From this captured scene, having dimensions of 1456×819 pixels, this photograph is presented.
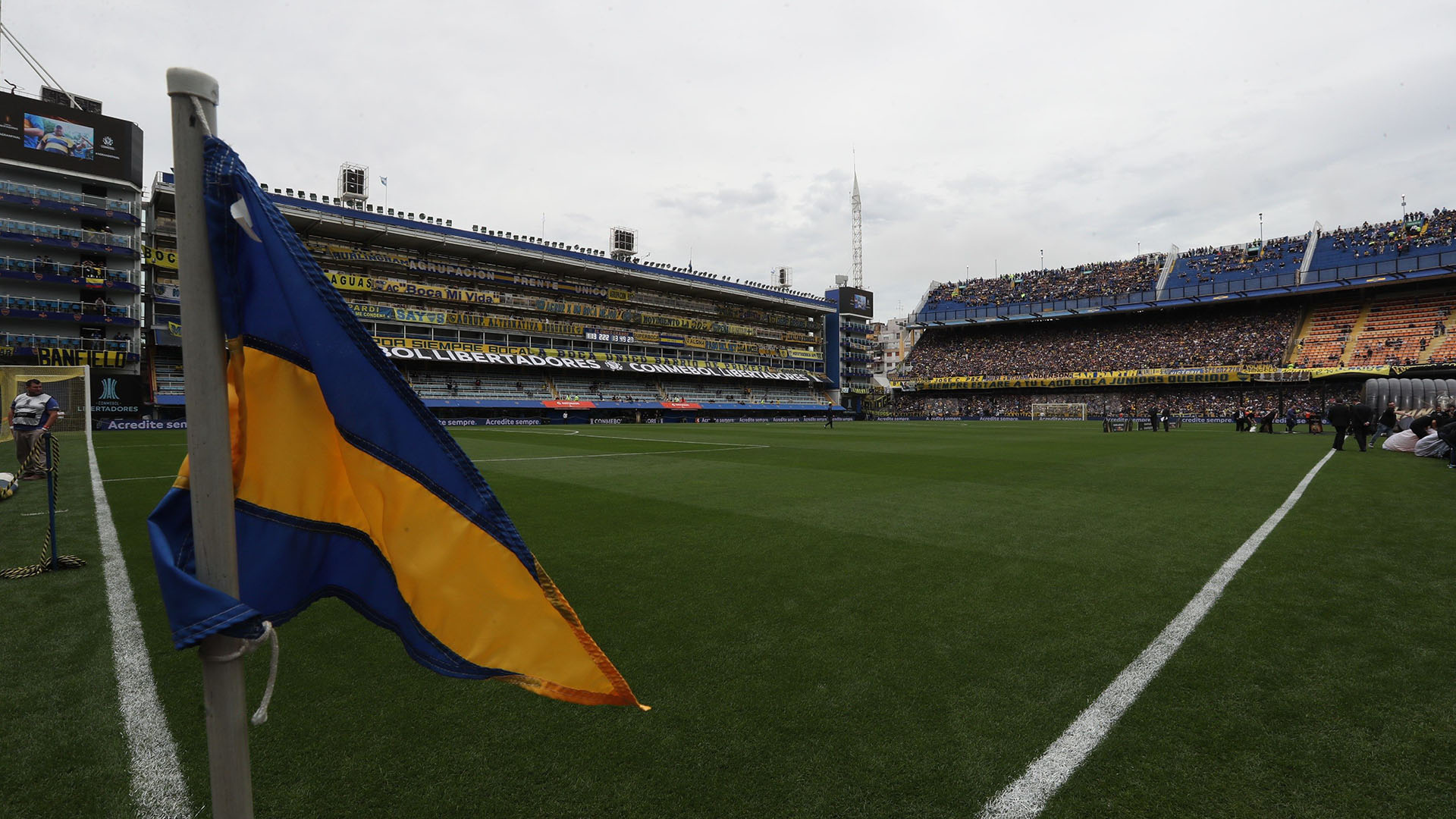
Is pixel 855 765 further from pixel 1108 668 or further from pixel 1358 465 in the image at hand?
pixel 1358 465

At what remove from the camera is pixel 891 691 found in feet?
10.7

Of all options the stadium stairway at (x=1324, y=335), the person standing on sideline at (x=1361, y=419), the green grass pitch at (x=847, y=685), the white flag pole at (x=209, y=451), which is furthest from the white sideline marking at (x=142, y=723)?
the stadium stairway at (x=1324, y=335)

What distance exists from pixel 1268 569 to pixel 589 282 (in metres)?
65.7

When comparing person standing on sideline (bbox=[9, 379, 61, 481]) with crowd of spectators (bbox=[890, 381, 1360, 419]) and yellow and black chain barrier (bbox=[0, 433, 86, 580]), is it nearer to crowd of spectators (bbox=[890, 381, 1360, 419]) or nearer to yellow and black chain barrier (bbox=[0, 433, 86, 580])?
yellow and black chain barrier (bbox=[0, 433, 86, 580])

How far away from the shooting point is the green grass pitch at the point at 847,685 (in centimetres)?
247

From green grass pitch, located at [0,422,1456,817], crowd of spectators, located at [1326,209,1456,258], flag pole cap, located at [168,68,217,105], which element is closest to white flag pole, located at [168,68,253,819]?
flag pole cap, located at [168,68,217,105]

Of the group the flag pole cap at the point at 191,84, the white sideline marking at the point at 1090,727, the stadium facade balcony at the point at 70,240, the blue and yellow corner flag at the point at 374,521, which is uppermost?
the stadium facade balcony at the point at 70,240

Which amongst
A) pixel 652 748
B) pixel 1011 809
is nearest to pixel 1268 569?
pixel 1011 809

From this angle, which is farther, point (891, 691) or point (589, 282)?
point (589, 282)

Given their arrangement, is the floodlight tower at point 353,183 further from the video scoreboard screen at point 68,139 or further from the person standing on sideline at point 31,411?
the person standing on sideline at point 31,411

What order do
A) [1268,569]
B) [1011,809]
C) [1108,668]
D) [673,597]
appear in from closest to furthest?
[1011,809] → [1108,668] → [673,597] → [1268,569]

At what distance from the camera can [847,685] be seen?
3.36 meters

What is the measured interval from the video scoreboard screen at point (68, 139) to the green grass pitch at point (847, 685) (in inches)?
1794

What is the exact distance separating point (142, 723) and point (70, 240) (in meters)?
51.1
